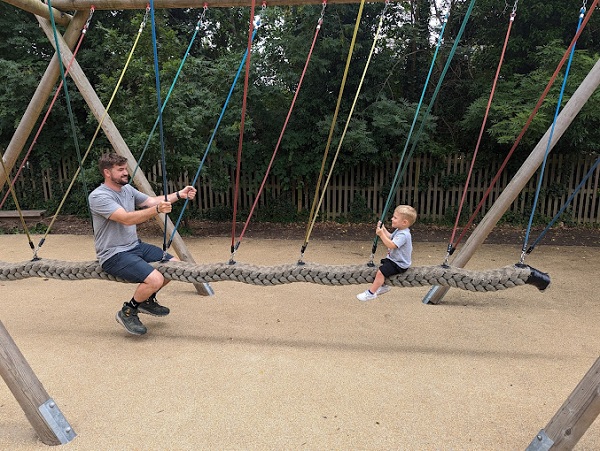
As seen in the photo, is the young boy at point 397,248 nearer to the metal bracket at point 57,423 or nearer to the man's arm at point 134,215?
the man's arm at point 134,215

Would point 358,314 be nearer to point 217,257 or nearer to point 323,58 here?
point 217,257

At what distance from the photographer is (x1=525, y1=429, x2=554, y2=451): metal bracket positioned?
69.1 inches

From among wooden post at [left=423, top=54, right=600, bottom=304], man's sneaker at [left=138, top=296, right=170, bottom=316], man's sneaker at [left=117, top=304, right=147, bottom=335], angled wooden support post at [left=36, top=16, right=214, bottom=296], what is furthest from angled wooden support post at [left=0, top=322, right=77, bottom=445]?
wooden post at [left=423, top=54, right=600, bottom=304]

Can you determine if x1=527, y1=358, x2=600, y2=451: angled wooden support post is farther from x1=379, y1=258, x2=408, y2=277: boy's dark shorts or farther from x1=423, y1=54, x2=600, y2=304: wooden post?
x1=423, y1=54, x2=600, y2=304: wooden post

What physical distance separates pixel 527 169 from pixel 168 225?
300cm

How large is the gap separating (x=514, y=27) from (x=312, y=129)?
3931 mm

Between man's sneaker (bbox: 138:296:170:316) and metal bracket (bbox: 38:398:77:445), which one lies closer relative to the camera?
metal bracket (bbox: 38:398:77:445)

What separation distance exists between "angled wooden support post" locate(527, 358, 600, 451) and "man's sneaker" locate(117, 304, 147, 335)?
2425 millimetres

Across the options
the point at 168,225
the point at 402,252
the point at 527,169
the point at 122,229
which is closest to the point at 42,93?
the point at 168,225

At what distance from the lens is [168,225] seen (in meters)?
3.91

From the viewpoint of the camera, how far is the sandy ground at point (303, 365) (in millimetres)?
2051

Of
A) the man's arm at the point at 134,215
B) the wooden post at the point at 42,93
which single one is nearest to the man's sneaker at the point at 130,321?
the man's arm at the point at 134,215

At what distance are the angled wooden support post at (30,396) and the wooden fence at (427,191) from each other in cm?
594

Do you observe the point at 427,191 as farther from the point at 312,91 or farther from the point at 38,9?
the point at 38,9
